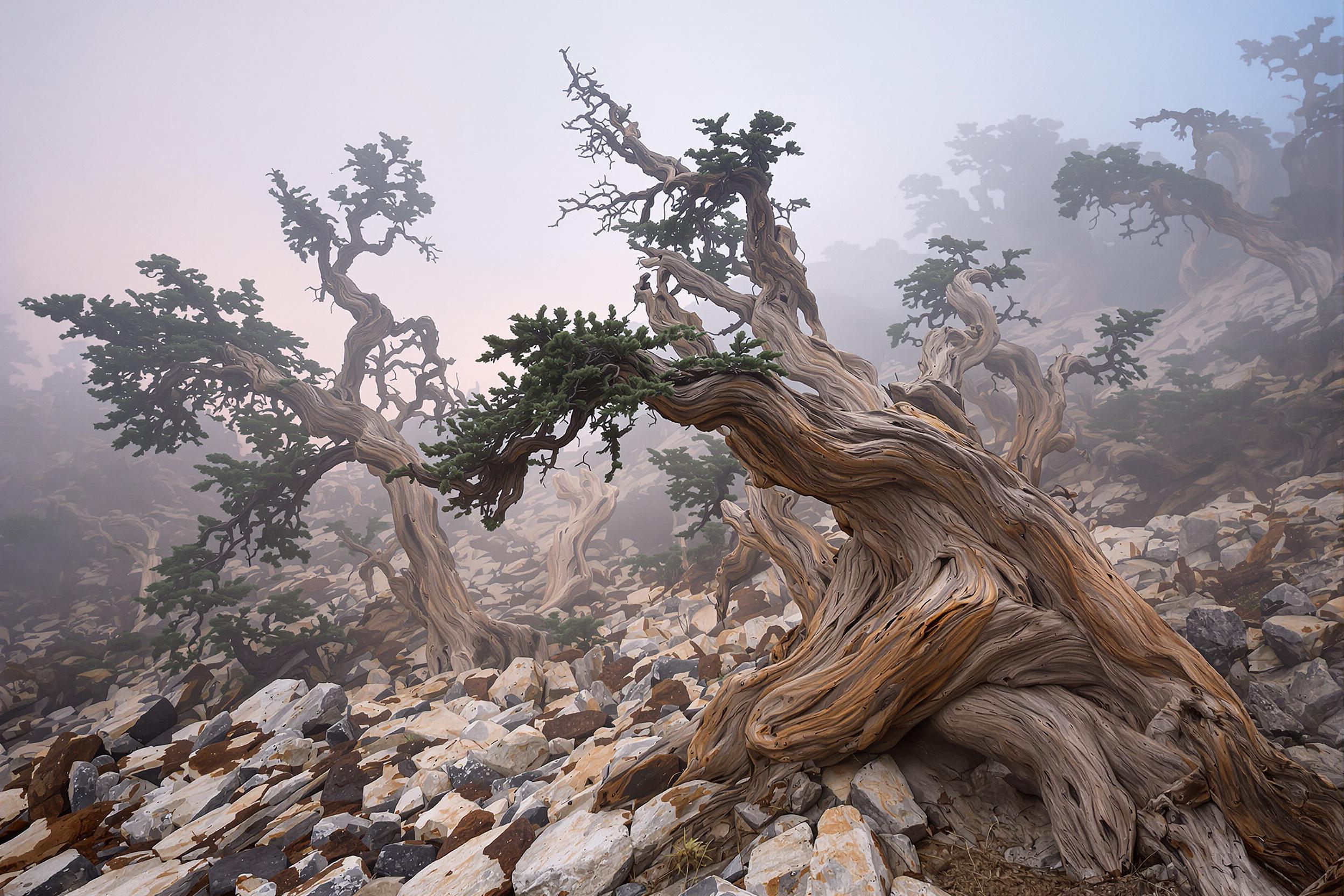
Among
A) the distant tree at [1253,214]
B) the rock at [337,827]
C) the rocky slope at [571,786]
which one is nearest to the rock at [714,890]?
the rocky slope at [571,786]

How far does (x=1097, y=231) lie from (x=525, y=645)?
6015 cm

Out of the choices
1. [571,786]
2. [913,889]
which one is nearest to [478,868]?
[571,786]

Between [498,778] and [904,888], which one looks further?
[498,778]

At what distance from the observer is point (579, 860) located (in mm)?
3564

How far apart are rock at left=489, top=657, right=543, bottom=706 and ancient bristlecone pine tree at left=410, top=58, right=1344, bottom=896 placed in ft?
14.9

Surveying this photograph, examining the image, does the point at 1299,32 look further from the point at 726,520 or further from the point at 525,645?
the point at 525,645

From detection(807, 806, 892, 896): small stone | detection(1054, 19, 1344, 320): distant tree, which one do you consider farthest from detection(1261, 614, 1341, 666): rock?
detection(1054, 19, 1344, 320): distant tree

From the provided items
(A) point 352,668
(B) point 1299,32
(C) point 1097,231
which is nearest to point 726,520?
(A) point 352,668

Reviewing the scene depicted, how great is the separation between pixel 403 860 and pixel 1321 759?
7.27 meters

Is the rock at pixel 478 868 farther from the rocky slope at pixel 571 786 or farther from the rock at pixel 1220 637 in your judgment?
the rock at pixel 1220 637

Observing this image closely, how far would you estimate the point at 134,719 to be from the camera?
797cm

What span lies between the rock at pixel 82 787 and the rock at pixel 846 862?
8.29m

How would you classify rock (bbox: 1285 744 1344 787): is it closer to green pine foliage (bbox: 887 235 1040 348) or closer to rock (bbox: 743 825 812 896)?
rock (bbox: 743 825 812 896)

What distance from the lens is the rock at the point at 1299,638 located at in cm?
484
